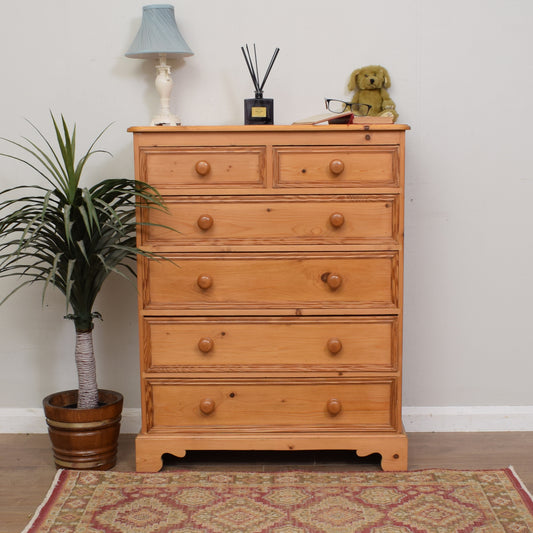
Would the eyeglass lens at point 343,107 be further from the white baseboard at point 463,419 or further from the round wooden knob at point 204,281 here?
the white baseboard at point 463,419

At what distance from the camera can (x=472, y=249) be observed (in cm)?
287

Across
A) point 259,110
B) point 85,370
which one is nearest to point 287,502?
point 85,370

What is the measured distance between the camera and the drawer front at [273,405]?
8.11ft

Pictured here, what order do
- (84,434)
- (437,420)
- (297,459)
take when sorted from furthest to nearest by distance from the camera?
(437,420) → (297,459) → (84,434)

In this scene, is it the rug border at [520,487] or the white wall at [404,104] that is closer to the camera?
the rug border at [520,487]

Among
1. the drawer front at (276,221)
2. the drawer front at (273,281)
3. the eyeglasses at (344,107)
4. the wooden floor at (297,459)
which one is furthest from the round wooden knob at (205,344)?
the eyeglasses at (344,107)

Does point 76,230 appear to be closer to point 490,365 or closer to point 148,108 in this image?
point 148,108

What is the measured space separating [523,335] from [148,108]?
1.82m

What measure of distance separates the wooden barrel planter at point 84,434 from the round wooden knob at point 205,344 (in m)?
0.39

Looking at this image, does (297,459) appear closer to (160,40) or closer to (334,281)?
(334,281)

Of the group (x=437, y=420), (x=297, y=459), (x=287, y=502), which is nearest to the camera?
(x=287, y=502)

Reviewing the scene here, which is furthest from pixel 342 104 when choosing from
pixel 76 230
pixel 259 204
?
pixel 76 230

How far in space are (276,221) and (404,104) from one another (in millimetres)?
822

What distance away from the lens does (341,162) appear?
2377 mm
